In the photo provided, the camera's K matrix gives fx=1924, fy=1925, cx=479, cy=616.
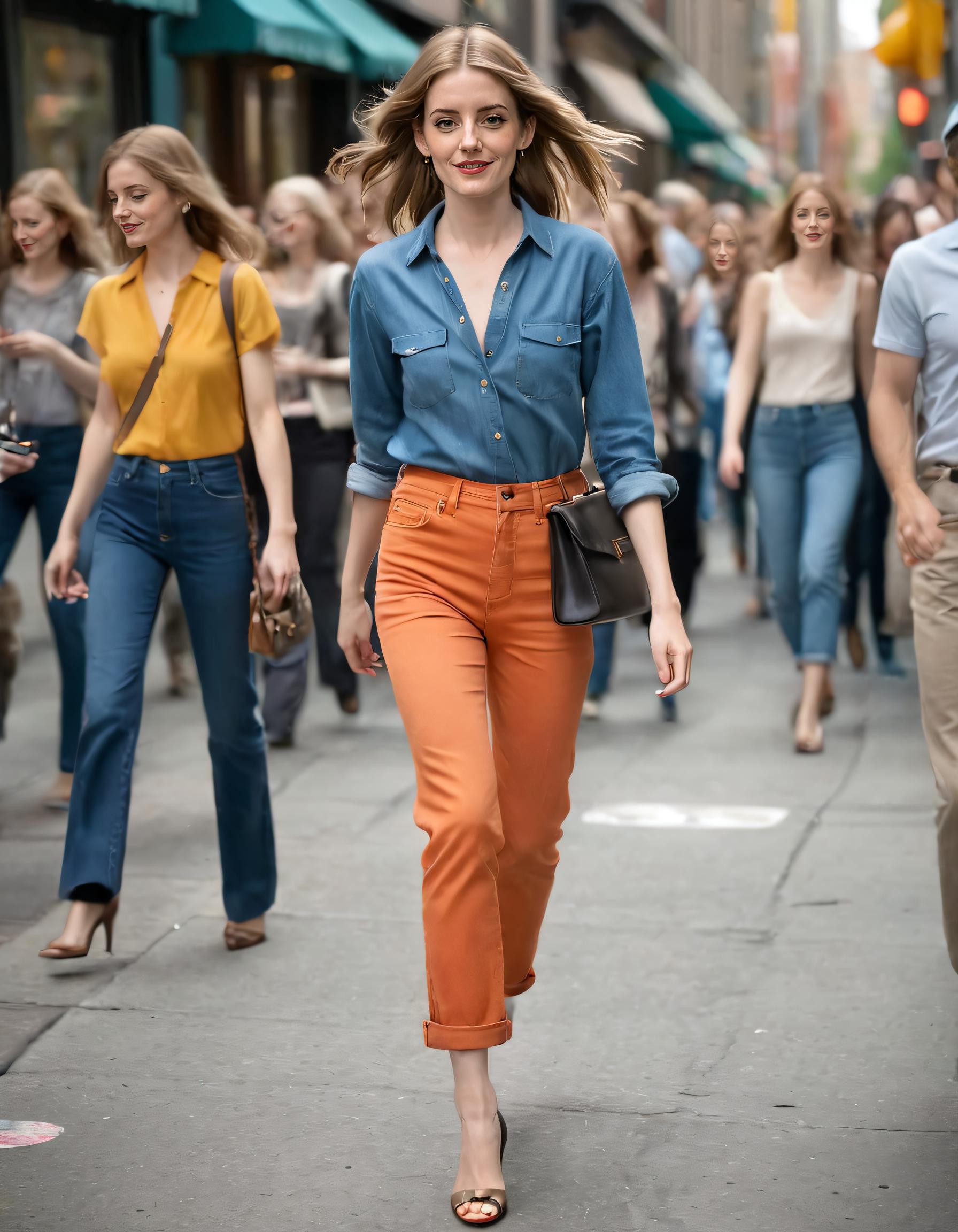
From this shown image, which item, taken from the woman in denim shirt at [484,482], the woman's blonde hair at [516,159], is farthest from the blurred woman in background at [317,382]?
the woman in denim shirt at [484,482]

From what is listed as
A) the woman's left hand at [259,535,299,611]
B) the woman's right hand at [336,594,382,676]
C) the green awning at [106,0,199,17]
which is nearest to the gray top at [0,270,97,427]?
the woman's left hand at [259,535,299,611]

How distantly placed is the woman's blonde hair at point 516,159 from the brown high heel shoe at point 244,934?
2.02 meters

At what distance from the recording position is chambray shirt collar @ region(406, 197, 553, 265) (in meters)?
3.58

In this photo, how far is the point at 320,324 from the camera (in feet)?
25.9

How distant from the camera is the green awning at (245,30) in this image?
13.4 m

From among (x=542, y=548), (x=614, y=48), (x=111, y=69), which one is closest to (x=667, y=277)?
(x=542, y=548)

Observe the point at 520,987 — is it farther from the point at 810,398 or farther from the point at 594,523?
the point at 810,398

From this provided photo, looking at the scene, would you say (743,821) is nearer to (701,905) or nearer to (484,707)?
(701,905)

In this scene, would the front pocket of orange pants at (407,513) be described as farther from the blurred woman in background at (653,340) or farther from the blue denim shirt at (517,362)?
the blurred woman in background at (653,340)

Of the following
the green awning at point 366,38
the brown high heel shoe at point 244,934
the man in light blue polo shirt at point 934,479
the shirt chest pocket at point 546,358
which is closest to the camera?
the shirt chest pocket at point 546,358

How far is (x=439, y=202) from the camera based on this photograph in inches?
149

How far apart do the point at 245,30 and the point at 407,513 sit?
10.7m

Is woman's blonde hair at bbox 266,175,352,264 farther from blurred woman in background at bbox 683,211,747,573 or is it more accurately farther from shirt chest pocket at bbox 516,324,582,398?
shirt chest pocket at bbox 516,324,582,398

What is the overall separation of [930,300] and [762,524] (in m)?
3.58
